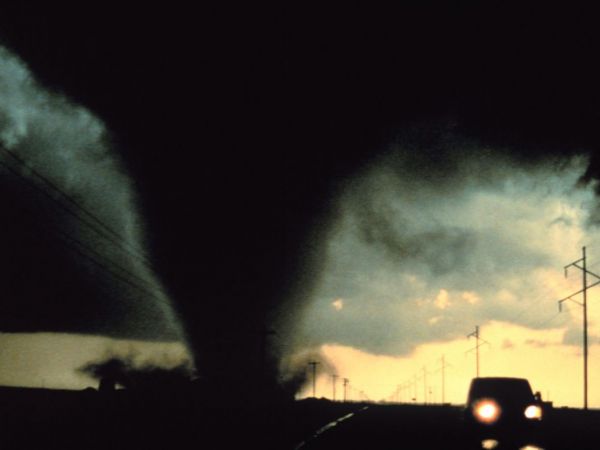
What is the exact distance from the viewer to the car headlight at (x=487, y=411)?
2316 cm

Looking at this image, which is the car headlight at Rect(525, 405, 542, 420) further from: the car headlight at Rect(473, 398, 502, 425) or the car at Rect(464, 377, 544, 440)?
the car headlight at Rect(473, 398, 502, 425)

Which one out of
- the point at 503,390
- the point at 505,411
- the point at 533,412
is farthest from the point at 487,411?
the point at 533,412

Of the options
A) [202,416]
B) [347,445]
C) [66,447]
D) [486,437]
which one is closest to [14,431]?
[66,447]

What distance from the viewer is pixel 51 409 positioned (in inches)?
1243

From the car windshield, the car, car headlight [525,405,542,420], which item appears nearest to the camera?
the car

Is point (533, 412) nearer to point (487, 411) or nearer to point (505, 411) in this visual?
point (505, 411)

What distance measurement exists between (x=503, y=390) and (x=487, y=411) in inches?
35.9

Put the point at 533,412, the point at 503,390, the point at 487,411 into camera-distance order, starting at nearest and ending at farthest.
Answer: the point at 533,412, the point at 487,411, the point at 503,390

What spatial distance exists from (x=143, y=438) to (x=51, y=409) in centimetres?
1088

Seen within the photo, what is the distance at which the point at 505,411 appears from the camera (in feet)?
76.1

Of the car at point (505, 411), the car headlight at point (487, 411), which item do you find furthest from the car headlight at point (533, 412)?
the car headlight at point (487, 411)

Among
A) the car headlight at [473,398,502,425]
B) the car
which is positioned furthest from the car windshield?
the car headlight at [473,398,502,425]

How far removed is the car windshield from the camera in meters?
23.5

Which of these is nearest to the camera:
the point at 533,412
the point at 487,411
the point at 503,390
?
the point at 533,412
